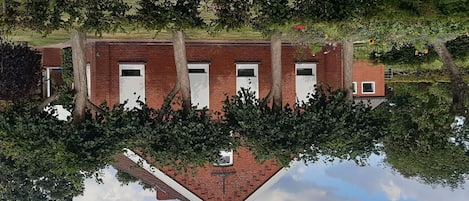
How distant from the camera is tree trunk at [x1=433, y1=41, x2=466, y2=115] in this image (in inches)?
781

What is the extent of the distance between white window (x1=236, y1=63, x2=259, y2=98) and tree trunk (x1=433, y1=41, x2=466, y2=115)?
7.32 metres

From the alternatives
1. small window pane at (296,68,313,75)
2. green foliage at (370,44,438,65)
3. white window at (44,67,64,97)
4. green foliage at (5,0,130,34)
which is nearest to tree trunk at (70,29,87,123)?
green foliage at (5,0,130,34)

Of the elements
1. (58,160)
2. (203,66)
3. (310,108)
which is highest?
(203,66)

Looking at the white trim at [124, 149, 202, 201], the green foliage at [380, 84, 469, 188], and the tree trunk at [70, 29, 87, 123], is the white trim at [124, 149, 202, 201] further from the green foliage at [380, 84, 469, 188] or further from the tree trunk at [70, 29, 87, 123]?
the green foliage at [380, 84, 469, 188]

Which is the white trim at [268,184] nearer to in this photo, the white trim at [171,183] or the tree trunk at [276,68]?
the white trim at [171,183]

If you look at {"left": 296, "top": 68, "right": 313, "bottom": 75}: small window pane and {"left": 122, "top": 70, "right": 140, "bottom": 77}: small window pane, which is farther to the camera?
{"left": 296, "top": 68, "right": 313, "bottom": 75}: small window pane

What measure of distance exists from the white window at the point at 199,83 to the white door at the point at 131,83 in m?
2.01

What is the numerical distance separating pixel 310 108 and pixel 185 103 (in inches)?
148

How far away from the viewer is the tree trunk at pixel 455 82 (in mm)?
19825

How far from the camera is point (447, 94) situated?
22.6 m

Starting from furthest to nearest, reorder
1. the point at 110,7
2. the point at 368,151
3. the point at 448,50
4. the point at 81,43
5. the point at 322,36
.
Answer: the point at 448,50
the point at 322,36
the point at 368,151
the point at 81,43
the point at 110,7

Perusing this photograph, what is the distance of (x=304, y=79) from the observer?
22938 millimetres

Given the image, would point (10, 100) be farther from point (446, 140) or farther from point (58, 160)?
point (446, 140)

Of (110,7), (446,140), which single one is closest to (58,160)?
(110,7)
